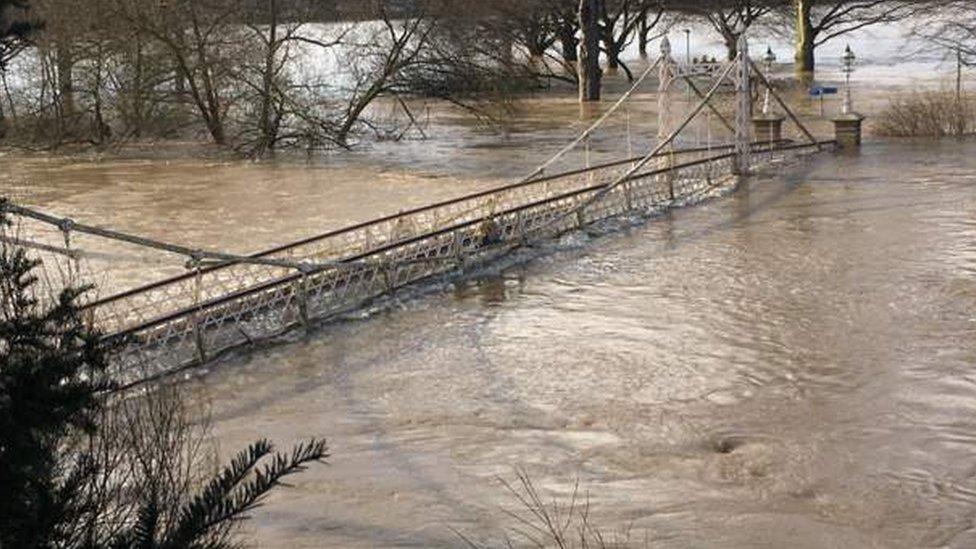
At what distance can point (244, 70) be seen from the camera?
31.0 meters

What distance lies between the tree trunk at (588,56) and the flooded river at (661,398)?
82.3 ft

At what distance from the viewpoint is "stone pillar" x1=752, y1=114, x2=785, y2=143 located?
28.1 metres

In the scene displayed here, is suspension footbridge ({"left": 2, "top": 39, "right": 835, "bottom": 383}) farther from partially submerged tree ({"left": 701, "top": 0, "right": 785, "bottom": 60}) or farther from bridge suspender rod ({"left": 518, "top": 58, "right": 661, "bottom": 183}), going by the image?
partially submerged tree ({"left": 701, "top": 0, "right": 785, "bottom": 60})

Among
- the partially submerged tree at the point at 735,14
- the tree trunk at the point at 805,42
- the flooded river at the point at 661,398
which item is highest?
the partially submerged tree at the point at 735,14

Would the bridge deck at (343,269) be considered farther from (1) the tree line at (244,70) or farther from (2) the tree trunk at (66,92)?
(2) the tree trunk at (66,92)

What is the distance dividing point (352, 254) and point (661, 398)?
6339 mm

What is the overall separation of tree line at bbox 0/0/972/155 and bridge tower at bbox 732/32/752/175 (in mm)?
5009

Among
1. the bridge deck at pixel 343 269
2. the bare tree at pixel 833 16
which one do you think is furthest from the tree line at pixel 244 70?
the bare tree at pixel 833 16

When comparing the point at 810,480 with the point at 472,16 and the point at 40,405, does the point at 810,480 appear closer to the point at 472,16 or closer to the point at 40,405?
the point at 40,405

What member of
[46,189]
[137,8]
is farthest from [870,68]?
[46,189]

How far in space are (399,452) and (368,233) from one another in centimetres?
727

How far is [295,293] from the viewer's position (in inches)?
552

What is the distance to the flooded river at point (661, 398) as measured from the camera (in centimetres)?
859

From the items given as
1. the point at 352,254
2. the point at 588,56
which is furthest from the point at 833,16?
the point at 352,254
